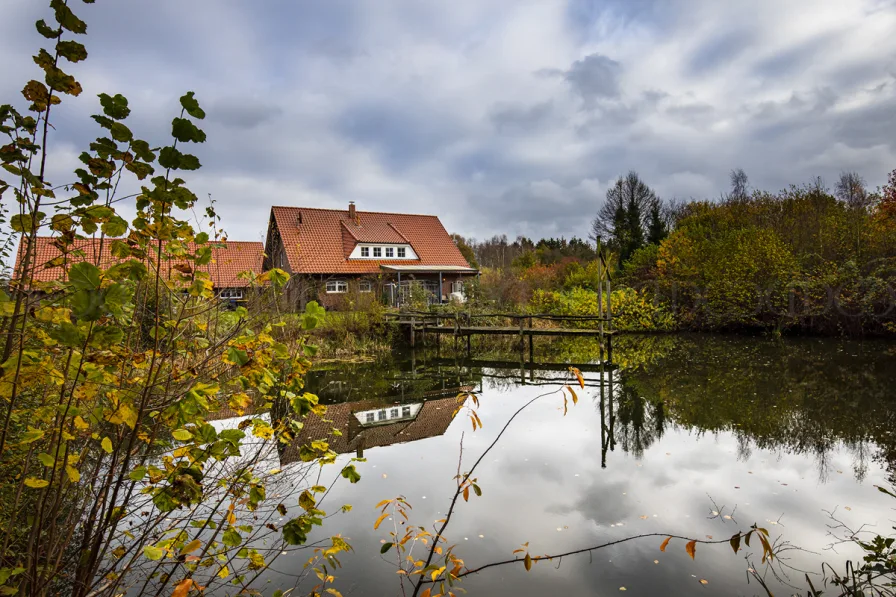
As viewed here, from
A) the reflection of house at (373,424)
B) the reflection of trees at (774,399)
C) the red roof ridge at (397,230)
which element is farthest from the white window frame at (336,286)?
the reflection of house at (373,424)

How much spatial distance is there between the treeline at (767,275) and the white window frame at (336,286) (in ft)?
25.5

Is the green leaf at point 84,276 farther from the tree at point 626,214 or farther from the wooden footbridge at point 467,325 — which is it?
the tree at point 626,214

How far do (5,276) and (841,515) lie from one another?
7430 millimetres

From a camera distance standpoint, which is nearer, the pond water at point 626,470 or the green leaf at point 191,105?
the green leaf at point 191,105

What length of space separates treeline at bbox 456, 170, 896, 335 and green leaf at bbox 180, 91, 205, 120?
41.6 feet

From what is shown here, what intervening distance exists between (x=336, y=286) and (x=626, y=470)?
22964 millimetres

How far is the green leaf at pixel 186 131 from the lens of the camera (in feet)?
4.70

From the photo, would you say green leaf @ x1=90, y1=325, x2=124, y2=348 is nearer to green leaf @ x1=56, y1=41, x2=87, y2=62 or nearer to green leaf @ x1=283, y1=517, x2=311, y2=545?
green leaf @ x1=56, y1=41, x2=87, y2=62

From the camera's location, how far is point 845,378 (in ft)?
35.7

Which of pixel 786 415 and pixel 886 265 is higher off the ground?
pixel 886 265

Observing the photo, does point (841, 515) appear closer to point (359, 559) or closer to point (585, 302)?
point (359, 559)

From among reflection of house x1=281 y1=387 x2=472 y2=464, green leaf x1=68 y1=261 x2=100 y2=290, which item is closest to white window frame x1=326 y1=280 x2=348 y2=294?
reflection of house x1=281 y1=387 x2=472 y2=464

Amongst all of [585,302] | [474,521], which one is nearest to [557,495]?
[474,521]

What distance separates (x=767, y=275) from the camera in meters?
19.1
